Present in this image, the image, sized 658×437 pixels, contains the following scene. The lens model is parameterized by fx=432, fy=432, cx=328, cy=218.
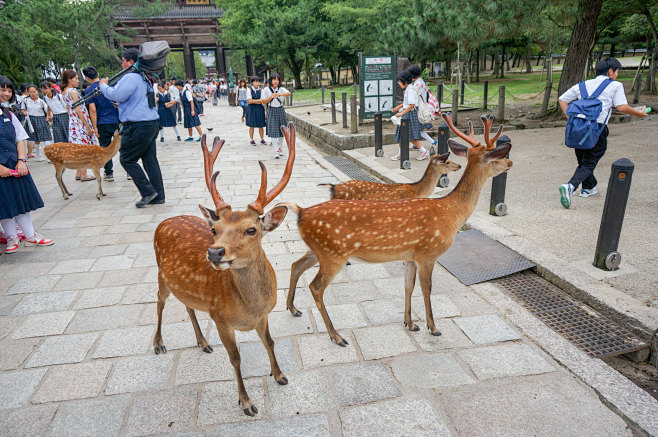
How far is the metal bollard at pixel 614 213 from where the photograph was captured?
3.69 metres

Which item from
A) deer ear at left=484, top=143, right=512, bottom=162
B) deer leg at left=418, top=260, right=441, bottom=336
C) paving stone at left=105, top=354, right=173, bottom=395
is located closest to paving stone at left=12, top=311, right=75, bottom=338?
paving stone at left=105, top=354, right=173, bottom=395

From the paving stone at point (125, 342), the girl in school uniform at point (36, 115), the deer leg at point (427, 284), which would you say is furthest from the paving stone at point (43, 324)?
the girl in school uniform at point (36, 115)

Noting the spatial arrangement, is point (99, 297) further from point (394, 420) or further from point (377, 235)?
point (394, 420)

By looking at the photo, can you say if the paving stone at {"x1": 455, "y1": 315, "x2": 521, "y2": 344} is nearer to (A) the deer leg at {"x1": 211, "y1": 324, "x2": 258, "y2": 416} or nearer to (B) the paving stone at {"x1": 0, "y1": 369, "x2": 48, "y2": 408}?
(A) the deer leg at {"x1": 211, "y1": 324, "x2": 258, "y2": 416}

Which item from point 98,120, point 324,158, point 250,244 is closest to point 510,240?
point 250,244

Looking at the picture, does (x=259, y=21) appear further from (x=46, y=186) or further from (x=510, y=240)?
(x=510, y=240)

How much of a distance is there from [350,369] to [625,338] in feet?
6.50

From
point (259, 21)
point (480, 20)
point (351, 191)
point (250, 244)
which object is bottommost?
point (351, 191)

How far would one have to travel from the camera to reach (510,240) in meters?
4.59

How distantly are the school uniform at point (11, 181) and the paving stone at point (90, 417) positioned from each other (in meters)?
3.07

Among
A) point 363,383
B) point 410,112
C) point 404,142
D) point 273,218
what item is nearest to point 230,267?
point 273,218

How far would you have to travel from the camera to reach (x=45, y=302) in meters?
3.86

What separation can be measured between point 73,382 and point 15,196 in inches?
116

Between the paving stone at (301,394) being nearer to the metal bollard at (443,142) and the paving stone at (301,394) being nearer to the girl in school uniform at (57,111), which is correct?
the metal bollard at (443,142)
